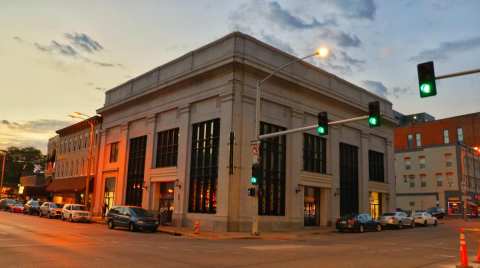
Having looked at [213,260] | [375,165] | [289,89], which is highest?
[289,89]

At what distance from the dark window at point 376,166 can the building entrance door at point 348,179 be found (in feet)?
11.8

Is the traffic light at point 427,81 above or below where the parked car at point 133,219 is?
above

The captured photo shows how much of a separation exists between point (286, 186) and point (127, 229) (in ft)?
40.6

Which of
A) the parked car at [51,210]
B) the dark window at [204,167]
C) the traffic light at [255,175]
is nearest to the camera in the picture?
the traffic light at [255,175]

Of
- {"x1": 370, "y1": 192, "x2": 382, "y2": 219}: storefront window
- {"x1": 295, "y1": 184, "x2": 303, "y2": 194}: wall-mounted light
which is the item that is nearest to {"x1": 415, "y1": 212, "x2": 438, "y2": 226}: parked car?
{"x1": 370, "y1": 192, "x2": 382, "y2": 219}: storefront window

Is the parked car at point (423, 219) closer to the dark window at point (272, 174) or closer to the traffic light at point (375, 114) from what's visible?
the dark window at point (272, 174)

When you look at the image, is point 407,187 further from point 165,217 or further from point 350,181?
point 165,217

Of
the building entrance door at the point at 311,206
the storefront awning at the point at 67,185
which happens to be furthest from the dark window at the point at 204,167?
the storefront awning at the point at 67,185

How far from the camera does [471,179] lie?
80750 mm

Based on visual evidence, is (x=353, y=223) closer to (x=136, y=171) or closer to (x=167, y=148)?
(x=167, y=148)

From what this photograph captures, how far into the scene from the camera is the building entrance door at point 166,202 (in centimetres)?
3575

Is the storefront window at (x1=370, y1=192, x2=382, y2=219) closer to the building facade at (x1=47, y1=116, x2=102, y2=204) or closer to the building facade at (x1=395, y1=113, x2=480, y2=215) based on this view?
the building facade at (x1=47, y1=116, x2=102, y2=204)

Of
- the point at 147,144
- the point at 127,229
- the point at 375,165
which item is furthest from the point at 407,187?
the point at 127,229

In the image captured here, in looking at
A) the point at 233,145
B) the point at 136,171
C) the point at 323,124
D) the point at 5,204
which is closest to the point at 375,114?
the point at 323,124
